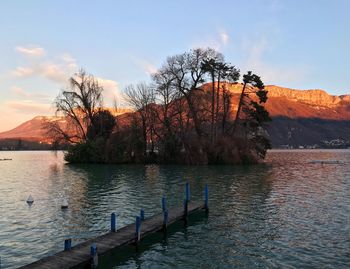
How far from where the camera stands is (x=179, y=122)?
76938 millimetres

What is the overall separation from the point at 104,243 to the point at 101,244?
0.21 meters

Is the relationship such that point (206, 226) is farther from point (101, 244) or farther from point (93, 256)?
point (93, 256)

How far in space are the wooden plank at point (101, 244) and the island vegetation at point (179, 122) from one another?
168ft

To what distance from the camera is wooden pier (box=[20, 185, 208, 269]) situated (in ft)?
49.3

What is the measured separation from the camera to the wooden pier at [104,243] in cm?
1502

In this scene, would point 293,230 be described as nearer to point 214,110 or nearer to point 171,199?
point 171,199

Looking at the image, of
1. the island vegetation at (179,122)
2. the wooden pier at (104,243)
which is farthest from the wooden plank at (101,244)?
the island vegetation at (179,122)

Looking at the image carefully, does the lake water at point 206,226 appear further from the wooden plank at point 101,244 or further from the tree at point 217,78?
the tree at point 217,78

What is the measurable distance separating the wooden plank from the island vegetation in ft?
168

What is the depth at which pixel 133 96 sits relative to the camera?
276 feet

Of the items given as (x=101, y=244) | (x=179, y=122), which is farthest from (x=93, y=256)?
(x=179, y=122)

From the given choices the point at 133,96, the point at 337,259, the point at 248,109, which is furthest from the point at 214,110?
the point at 337,259

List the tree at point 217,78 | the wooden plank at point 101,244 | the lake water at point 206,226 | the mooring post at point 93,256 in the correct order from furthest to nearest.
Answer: the tree at point 217,78 < the lake water at point 206,226 < the mooring post at point 93,256 < the wooden plank at point 101,244

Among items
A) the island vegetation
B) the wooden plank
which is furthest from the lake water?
the island vegetation
